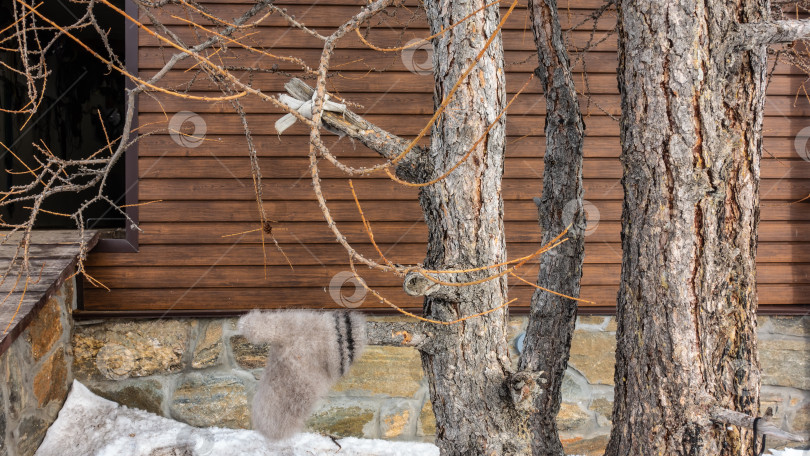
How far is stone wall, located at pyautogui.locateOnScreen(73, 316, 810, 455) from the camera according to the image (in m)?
3.46

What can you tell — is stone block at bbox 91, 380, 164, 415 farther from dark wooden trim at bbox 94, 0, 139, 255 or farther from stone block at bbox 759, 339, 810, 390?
stone block at bbox 759, 339, 810, 390

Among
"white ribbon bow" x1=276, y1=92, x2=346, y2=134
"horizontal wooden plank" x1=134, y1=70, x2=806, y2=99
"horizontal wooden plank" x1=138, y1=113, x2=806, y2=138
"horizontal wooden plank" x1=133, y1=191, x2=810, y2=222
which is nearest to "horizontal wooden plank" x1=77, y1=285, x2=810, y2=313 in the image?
"horizontal wooden plank" x1=133, y1=191, x2=810, y2=222

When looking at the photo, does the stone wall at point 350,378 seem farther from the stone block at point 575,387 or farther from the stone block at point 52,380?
the stone block at point 52,380

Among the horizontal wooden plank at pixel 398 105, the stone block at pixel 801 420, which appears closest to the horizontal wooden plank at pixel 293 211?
the horizontal wooden plank at pixel 398 105

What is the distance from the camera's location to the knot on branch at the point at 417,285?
1647 mm

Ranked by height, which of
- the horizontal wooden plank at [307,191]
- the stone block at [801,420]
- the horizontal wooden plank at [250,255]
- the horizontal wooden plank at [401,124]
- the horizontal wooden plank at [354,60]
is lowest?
the stone block at [801,420]

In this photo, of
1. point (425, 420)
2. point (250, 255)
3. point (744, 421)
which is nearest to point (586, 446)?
point (425, 420)

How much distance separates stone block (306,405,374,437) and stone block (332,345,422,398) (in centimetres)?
14

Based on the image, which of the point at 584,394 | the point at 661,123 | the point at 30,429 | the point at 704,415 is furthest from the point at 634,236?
the point at 30,429

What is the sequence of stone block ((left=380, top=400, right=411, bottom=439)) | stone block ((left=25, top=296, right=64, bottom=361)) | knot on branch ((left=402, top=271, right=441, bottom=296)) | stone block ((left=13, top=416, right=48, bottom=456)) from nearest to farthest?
knot on branch ((left=402, top=271, right=441, bottom=296)), stone block ((left=13, top=416, right=48, bottom=456)), stone block ((left=25, top=296, right=64, bottom=361)), stone block ((left=380, top=400, right=411, bottom=439))

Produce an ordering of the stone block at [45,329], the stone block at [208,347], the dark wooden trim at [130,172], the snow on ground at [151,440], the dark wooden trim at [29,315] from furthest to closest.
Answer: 1. the stone block at [208,347]
2. the dark wooden trim at [130,172]
3. the snow on ground at [151,440]
4. the stone block at [45,329]
5. the dark wooden trim at [29,315]

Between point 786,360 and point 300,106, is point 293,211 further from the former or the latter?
point 786,360

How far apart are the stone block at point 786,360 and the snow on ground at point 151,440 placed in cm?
247

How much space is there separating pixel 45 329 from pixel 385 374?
6.99 feet
